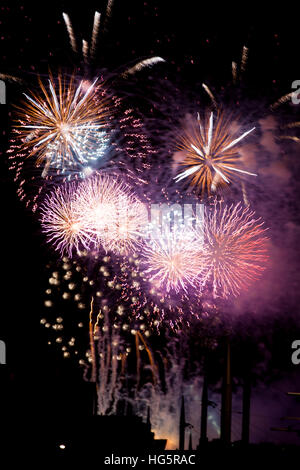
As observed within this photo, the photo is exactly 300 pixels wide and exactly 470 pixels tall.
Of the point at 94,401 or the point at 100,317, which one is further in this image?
the point at 94,401

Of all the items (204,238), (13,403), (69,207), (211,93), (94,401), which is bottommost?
(94,401)

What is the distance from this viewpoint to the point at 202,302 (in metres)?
13.2

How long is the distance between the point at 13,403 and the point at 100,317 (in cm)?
538

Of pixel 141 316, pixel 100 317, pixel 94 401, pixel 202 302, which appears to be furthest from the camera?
pixel 94 401

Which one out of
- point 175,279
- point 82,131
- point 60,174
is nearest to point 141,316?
point 175,279

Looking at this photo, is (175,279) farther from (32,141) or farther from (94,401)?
(94,401)

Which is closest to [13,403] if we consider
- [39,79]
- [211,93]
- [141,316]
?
[141,316]

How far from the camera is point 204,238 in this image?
1141 centimetres

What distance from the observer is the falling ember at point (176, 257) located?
11.5 m

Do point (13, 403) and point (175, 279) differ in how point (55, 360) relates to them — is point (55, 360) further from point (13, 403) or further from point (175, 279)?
point (175, 279)

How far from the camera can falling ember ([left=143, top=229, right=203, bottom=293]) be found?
37.7ft

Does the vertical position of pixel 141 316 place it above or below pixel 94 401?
above

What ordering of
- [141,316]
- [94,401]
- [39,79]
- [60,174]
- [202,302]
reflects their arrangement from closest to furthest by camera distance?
[39,79], [60,174], [202,302], [141,316], [94,401]

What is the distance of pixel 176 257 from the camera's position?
11.7 meters
